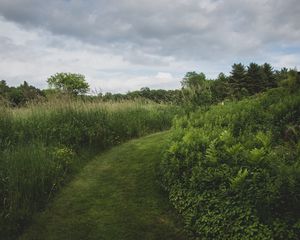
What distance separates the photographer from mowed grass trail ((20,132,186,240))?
212 inches

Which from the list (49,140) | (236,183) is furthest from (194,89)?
(236,183)

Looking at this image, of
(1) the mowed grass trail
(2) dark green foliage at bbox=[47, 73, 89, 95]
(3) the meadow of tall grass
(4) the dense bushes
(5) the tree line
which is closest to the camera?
(4) the dense bushes

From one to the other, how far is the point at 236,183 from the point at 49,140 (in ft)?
18.7

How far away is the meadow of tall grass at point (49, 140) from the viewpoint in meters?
5.71

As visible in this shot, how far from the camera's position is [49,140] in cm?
876

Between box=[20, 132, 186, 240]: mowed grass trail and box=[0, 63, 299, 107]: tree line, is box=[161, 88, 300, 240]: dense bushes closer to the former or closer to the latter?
box=[20, 132, 186, 240]: mowed grass trail

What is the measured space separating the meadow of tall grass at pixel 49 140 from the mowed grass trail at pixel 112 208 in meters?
0.32

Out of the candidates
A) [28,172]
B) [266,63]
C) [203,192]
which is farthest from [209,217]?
[266,63]

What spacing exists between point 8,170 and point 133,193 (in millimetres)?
2315

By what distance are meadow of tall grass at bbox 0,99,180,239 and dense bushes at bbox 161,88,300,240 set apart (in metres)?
2.37

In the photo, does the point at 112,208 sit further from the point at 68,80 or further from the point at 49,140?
the point at 68,80

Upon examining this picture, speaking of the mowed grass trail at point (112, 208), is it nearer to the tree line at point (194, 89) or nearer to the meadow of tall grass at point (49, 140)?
the meadow of tall grass at point (49, 140)

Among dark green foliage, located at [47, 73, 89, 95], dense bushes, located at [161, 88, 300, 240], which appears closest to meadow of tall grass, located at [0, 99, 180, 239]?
dense bushes, located at [161, 88, 300, 240]

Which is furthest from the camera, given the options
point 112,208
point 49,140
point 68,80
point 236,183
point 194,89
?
point 68,80
